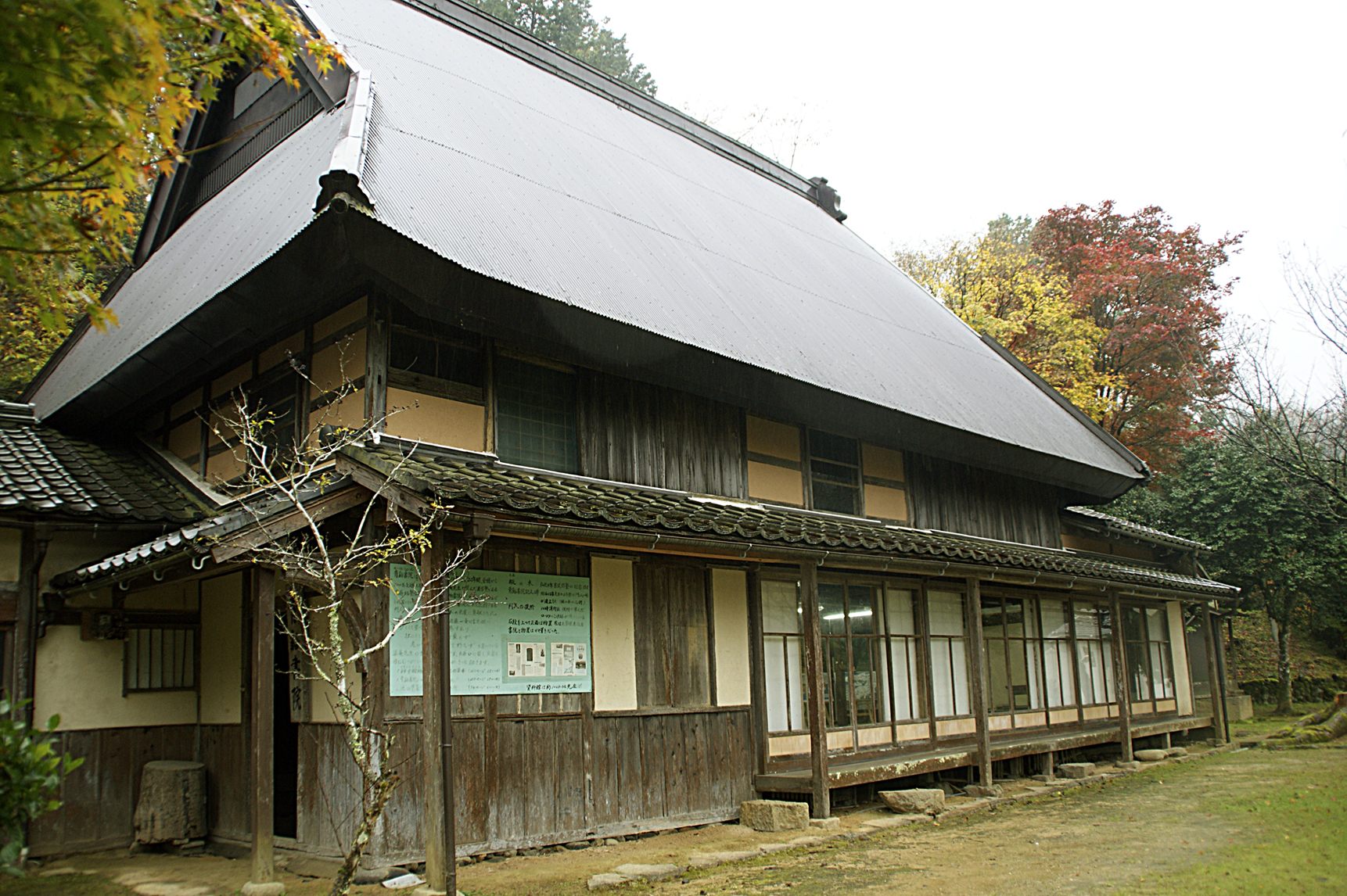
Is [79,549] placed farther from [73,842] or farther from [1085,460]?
[1085,460]

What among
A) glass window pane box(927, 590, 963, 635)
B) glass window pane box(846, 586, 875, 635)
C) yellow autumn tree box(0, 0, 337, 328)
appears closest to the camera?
yellow autumn tree box(0, 0, 337, 328)

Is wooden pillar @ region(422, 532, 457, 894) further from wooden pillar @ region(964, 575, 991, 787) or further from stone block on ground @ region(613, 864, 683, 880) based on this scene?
wooden pillar @ region(964, 575, 991, 787)

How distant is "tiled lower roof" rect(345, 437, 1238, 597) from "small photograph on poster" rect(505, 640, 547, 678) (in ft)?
4.63

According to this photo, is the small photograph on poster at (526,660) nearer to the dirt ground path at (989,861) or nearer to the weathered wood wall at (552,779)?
the weathered wood wall at (552,779)

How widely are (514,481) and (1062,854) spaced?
5388 mm

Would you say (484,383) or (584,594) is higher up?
(484,383)

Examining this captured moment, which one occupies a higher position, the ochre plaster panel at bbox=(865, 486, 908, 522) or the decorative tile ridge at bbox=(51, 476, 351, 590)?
the ochre plaster panel at bbox=(865, 486, 908, 522)

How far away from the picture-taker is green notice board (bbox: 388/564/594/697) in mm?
7988

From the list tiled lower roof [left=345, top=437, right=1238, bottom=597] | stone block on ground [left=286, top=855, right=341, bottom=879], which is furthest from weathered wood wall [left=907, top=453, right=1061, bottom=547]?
stone block on ground [left=286, top=855, right=341, bottom=879]

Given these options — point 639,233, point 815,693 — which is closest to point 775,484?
A: point 815,693

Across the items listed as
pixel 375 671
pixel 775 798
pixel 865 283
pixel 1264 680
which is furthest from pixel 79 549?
pixel 1264 680

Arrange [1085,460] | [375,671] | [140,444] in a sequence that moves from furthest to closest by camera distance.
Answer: [1085,460] → [140,444] → [375,671]

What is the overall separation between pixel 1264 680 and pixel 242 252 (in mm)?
25419

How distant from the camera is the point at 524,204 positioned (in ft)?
33.4
